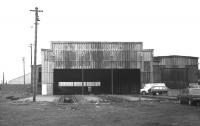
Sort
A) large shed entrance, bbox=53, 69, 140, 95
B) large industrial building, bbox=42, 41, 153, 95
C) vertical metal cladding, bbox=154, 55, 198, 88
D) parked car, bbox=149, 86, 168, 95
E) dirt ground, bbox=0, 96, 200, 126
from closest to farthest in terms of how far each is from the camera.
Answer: dirt ground, bbox=0, 96, 200, 126 < parked car, bbox=149, 86, 168, 95 < large industrial building, bbox=42, 41, 153, 95 < large shed entrance, bbox=53, 69, 140, 95 < vertical metal cladding, bbox=154, 55, 198, 88

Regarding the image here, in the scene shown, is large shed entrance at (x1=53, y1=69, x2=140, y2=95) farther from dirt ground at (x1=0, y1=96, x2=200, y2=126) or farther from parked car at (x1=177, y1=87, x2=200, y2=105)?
dirt ground at (x1=0, y1=96, x2=200, y2=126)

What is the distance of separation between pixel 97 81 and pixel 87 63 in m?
6.72

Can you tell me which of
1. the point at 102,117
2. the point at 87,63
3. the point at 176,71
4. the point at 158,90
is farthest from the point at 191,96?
the point at 176,71

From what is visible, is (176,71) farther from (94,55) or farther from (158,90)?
(94,55)

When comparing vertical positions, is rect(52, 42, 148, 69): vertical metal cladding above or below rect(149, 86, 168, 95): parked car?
above

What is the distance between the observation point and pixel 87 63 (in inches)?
2606

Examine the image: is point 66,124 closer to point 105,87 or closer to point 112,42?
point 112,42

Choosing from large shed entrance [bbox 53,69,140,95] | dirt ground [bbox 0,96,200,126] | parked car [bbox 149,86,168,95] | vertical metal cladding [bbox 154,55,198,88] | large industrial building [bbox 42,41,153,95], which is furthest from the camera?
vertical metal cladding [bbox 154,55,198,88]

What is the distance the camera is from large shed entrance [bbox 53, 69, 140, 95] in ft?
229

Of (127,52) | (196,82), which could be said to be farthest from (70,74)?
(196,82)

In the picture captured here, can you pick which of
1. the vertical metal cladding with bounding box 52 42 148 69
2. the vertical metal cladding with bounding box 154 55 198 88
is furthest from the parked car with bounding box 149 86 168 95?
the vertical metal cladding with bounding box 154 55 198 88

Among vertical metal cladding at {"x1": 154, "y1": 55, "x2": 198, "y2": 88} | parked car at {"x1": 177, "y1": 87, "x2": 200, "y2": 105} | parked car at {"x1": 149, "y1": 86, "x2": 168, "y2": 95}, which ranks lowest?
parked car at {"x1": 149, "y1": 86, "x2": 168, "y2": 95}

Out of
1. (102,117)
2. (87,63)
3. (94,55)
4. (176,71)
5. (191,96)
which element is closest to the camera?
(102,117)

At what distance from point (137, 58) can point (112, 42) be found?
539cm
